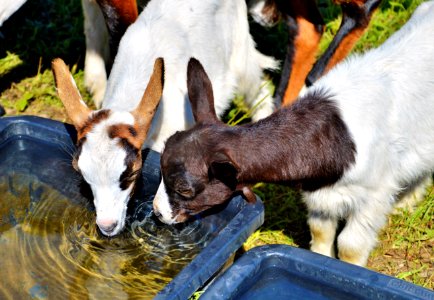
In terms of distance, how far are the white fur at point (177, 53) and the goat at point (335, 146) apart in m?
0.57

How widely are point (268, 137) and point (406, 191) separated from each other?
1671 millimetres

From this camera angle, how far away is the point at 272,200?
259 inches

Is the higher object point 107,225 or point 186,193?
point 186,193

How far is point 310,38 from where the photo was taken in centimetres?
698

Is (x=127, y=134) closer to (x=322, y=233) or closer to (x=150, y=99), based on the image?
(x=150, y=99)

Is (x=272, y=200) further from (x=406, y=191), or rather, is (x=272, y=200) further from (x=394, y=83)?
(x=394, y=83)

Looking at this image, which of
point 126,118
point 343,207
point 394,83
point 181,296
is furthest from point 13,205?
point 394,83

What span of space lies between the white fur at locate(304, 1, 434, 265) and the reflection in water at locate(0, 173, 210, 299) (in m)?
0.93

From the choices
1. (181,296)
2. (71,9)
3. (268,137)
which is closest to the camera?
(181,296)

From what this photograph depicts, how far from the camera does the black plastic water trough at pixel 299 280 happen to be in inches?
181

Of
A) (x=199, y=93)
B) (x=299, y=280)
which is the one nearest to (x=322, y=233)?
(x=299, y=280)

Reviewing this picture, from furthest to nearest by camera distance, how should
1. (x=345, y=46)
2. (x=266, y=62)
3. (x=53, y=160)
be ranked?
(x=266, y=62)
(x=345, y=46)
(x=53, y=160)

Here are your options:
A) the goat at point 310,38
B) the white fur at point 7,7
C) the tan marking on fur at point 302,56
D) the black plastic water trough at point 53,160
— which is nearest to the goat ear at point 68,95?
the black plastic water trough at point 53,160

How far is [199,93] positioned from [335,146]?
2.92ft
